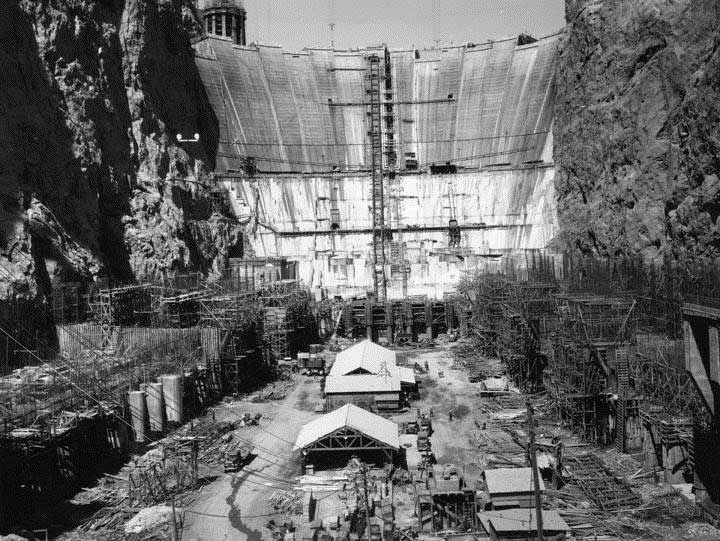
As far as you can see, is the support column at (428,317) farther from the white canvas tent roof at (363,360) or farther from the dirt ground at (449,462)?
the dirt ground at (449,462)

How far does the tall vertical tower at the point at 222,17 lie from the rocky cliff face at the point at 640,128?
160 feet

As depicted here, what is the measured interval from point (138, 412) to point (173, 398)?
3.21 meters

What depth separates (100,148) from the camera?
205 feet

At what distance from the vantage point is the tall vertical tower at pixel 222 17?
109 metres

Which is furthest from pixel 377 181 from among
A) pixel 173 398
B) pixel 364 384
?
pixel 173 398

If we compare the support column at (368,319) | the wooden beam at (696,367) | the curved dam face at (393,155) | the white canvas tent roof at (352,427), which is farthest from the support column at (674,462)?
the curved dam face at (393,155)

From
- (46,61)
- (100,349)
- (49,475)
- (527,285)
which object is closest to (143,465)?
(49,475)

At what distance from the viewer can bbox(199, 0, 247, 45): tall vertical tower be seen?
109 meters

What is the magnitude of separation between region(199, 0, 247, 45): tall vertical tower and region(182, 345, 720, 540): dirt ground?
73.1 meters

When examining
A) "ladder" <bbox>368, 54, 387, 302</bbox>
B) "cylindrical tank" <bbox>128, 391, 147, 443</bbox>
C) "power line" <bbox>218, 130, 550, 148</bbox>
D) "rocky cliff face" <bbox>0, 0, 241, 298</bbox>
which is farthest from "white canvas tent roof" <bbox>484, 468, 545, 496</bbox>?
"power line" <bbox>218, 130, 550, 148</bbox>

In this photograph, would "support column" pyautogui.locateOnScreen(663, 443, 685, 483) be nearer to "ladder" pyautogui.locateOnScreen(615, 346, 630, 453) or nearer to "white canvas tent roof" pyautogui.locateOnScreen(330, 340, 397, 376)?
"ladder" pyautogui.locateOnScreen(615, 346, 630, 453)

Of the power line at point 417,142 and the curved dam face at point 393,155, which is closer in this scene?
the curved dam face at point 393,155

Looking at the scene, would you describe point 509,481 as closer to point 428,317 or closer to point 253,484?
point 253,484

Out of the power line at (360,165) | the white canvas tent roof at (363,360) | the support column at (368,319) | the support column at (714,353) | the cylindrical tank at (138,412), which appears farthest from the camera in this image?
the power line at (360,165)
